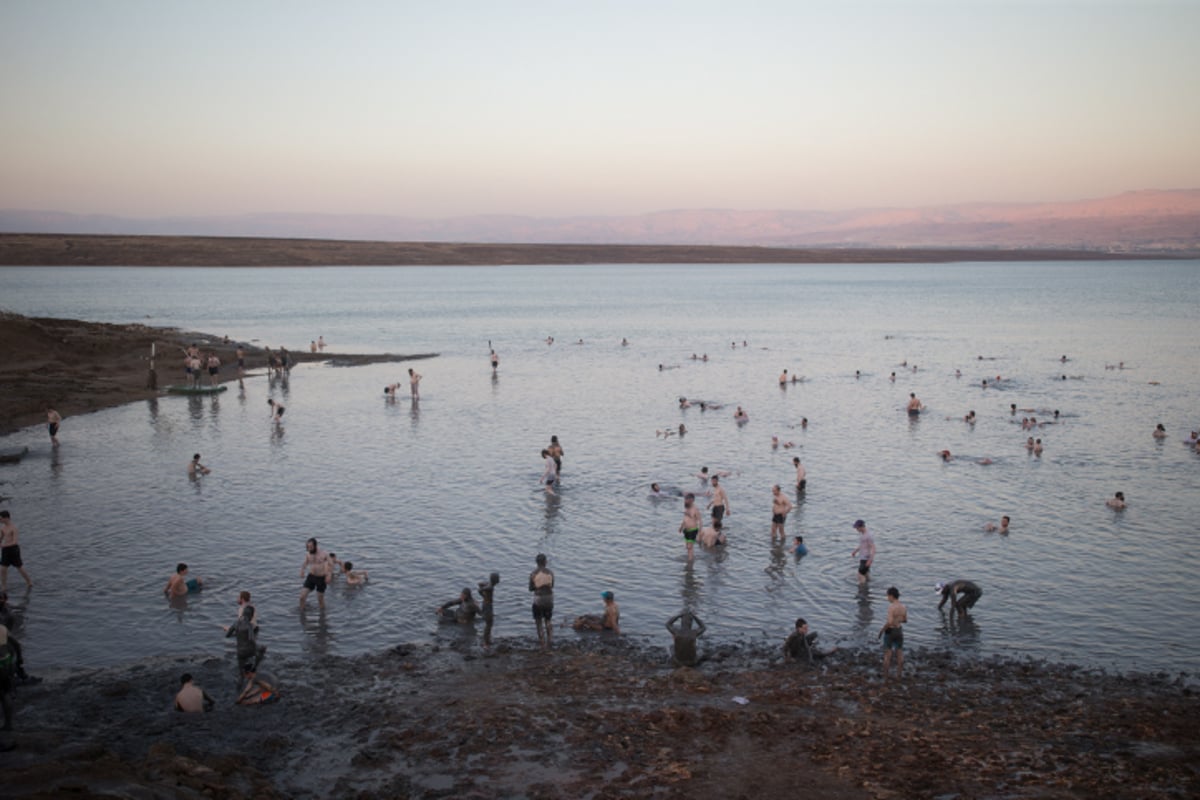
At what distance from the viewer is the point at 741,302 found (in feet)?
464

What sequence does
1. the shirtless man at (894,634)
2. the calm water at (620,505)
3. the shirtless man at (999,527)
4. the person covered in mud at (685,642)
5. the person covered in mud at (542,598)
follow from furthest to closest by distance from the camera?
the shirtless man at (999,527) < the calm water at (620,505) < the person covered in mud at (542,598) < the person covered in mud at (685,642) < the shirtless man at (894,634)

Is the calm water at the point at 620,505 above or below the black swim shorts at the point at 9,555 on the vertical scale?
below

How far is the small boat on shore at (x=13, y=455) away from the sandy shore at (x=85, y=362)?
413 centimetres

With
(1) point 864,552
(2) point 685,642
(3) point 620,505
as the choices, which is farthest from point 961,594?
(3) point 620,505

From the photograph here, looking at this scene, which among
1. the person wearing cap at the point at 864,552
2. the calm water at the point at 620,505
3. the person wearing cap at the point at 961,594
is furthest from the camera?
the person wearing cap at the point at 864,552

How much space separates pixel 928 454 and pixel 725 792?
84.4 feet

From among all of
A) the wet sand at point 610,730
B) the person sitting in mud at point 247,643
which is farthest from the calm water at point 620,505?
the person sitting in mud at point 247,643

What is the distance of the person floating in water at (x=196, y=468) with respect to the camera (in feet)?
97.6

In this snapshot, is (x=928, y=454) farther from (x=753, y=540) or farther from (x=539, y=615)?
(x=539, y=615)

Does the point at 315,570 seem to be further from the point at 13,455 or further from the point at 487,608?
the point at 13,455

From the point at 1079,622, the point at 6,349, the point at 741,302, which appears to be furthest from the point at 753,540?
the point at 741,302

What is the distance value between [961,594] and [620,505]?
10789 mm

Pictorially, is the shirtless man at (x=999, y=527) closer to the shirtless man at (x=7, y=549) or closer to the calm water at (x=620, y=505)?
the calm water at (x=620, y=505)

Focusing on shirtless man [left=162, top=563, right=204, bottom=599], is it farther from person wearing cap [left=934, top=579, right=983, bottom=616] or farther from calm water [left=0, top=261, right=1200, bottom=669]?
person wearing cap [left=934, top=579, right=983, bottom=616]
